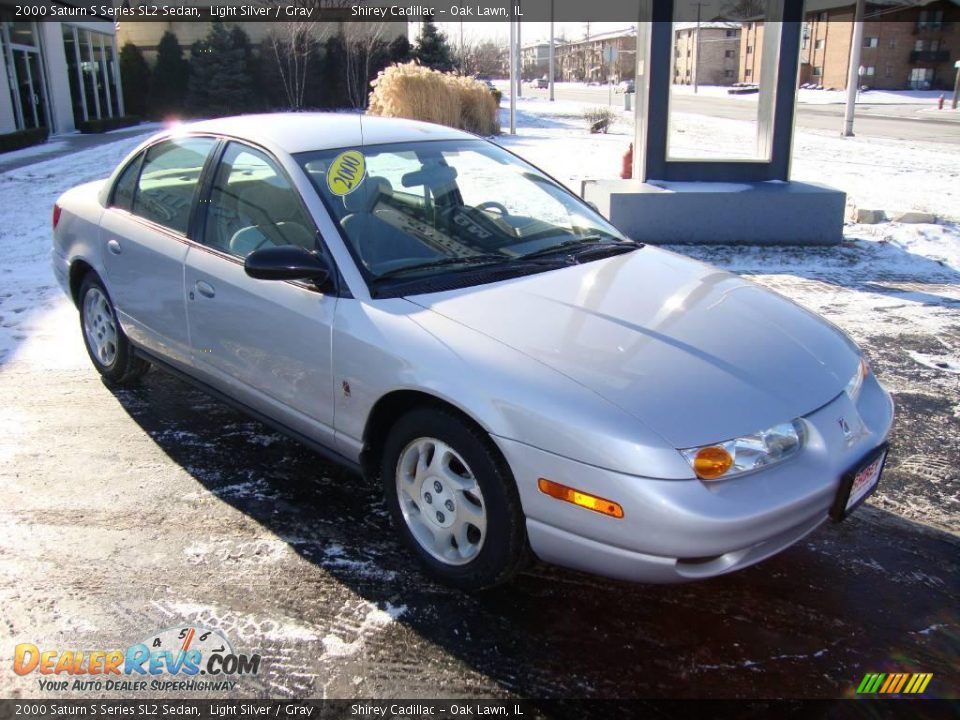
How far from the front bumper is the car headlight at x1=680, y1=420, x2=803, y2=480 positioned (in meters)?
0.03

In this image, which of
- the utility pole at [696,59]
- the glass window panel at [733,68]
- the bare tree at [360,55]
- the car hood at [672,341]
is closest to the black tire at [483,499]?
the car hood at [672,341]

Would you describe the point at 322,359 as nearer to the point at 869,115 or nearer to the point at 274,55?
the point at 274,55

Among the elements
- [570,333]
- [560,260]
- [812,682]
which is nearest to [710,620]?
[812,682]

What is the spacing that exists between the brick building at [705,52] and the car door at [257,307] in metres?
6.37

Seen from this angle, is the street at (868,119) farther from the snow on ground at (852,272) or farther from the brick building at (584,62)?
the brick building at (584,62)

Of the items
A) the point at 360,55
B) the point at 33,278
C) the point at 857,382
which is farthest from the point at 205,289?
the point at 360,55

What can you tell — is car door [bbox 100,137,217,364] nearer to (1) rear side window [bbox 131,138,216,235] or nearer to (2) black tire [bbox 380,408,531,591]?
(1) rear side window [bbox 131,138,216,235]

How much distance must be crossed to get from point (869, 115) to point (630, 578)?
37.0 metres

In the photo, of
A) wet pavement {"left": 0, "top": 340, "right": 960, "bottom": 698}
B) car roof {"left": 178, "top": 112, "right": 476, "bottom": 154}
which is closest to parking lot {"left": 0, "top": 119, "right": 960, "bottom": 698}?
wet pavement {"left": 0, "top": 340, "right": 960, "bottom": 698}

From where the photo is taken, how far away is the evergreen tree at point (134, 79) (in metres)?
32.6

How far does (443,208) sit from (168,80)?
3366 centimetres

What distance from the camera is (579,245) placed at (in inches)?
146

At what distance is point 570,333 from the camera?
9.30ft

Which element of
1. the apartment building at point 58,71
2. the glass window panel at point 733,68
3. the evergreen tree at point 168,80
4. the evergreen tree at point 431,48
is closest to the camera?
the glass window panel at point 733,68
